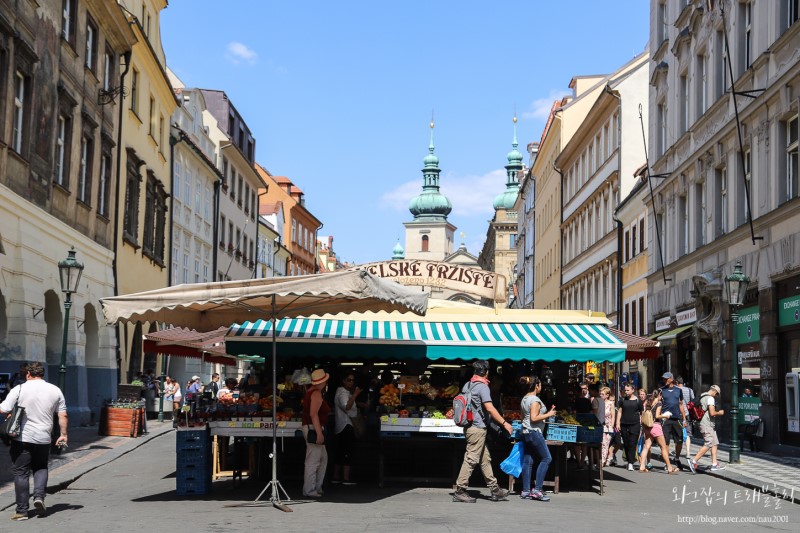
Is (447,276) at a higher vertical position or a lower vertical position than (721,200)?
lower

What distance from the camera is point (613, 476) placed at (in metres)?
18.8

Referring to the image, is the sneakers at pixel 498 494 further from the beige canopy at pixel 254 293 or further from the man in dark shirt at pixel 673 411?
the man in dark shirt at pixel 673 411

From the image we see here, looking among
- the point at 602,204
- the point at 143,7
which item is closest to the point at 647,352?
the point at 143,7

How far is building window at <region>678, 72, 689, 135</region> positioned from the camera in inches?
1248

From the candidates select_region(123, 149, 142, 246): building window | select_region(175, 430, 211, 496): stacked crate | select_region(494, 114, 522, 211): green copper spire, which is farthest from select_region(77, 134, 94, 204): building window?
select_region(494, 114, 522, 211): green copper spire

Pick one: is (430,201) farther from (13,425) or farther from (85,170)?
(13,425)

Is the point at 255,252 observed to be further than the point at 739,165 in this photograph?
Yes

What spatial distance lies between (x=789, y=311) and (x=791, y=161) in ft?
9.85

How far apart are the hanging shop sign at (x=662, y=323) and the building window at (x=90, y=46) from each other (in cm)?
1750

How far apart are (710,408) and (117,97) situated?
19019 mm

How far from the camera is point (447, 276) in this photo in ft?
78.0

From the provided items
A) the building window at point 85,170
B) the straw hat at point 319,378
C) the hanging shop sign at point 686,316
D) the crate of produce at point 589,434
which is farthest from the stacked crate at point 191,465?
the hanging shop sign at point 686,316

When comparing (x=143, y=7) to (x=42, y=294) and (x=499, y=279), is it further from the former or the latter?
(x=499, y=279)

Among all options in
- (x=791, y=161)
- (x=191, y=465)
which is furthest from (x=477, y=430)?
(x=791, y=161)
